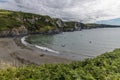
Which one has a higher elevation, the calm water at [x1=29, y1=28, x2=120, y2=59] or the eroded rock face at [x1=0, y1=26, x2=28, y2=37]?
the eroded rock face at [x1=0, y1=26, x2=28, y2=37]

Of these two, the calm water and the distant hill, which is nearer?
the calm water

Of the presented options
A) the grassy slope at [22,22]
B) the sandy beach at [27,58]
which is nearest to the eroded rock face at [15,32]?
the grassy slope at [22,22]

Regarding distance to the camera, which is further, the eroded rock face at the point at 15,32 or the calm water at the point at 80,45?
the eroded rock face at the point at 15,32

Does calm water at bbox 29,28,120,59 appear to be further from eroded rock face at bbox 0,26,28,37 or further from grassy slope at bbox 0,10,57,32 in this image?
grassy slope at bbox 0,10,57,32

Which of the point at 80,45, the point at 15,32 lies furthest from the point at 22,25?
the point at 80,45

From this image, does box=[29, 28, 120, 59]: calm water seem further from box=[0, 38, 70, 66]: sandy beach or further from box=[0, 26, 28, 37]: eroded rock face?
box=[0, 26, 28, 37]: eroded rock face

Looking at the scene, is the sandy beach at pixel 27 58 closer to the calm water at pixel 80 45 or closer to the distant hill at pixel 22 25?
the calm water at pixel 80 45

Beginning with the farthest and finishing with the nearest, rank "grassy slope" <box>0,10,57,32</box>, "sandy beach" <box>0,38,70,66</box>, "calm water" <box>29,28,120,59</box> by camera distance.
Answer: "grassy slope" <box>0,10,57,32</box> → "calm water" <box>29,28,120,59</box> → "sandy beach" <box>0,38,70,66</box>

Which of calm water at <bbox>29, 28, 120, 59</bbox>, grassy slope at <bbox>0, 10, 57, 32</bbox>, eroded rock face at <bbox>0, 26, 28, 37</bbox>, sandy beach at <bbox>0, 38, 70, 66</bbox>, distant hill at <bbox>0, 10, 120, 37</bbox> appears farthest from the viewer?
grassy slope at <bbox>0, 10, 57, 32</bbox>

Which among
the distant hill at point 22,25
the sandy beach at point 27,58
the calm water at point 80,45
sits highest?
the distant hill at point 22,25

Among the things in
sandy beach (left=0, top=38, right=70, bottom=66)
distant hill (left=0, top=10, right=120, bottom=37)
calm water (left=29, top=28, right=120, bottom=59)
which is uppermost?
distant hill (left=0, top=10, right=120, bottom=37)

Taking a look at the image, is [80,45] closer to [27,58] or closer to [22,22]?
[27,58]

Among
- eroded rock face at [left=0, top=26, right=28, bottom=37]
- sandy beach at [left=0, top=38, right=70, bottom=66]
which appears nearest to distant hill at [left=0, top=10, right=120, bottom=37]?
eroded rock face at [left=0, top=26, right=28, bottom=37]

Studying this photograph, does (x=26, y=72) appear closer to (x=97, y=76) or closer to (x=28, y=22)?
(x=97, y=76)
